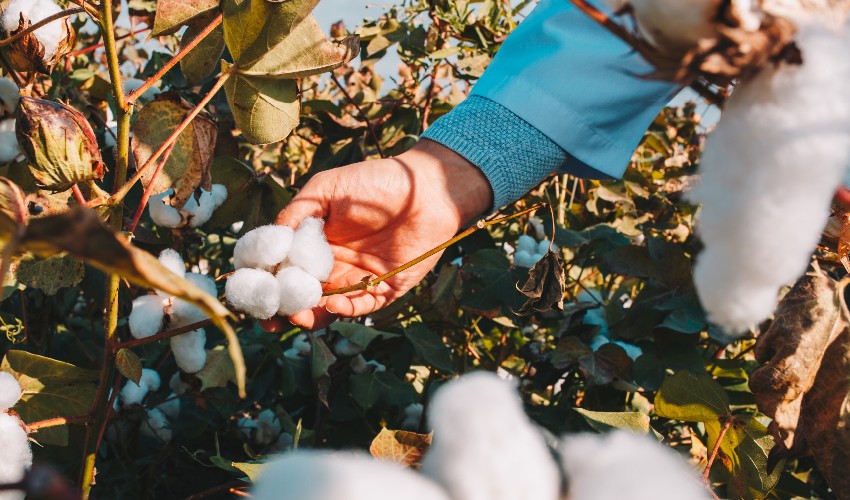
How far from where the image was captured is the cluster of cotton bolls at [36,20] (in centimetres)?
107

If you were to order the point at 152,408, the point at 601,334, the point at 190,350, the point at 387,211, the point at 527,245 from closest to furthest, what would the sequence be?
the point at 190,350, the point at 387,211, the point at 152,408, the point at 601,334, the point at 527,245


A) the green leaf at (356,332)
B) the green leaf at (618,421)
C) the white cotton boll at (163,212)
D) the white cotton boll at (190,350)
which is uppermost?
the white cotton boll at (163,212)

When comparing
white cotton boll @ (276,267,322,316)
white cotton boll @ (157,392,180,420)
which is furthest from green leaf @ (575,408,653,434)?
white cotton boll @ (157,392,180,420)

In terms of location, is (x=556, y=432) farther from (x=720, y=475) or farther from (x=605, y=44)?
(x=605, y=44)

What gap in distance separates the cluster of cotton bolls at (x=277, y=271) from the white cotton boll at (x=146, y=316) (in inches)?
5.5

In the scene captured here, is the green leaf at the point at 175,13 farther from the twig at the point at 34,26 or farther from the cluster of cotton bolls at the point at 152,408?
the cluster of cotton bolls at the point at 152,408

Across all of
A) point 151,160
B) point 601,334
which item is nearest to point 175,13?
point 151,160

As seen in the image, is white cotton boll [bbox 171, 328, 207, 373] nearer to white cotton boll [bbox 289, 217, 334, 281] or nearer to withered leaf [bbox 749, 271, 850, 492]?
white cotton boll [bbox 289, 217, 334, 281]

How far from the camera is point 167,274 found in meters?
0.47

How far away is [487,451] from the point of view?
16.7 inches

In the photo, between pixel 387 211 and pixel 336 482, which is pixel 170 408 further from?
pixel 336 482

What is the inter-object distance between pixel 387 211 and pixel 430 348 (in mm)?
322

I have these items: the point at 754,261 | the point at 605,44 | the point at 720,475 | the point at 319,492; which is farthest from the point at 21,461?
the point at 605,44

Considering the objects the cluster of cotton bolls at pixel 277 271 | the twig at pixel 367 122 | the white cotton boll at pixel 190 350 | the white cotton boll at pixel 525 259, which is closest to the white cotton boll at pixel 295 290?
the cluster of cotton bolls at pixel 277 271
